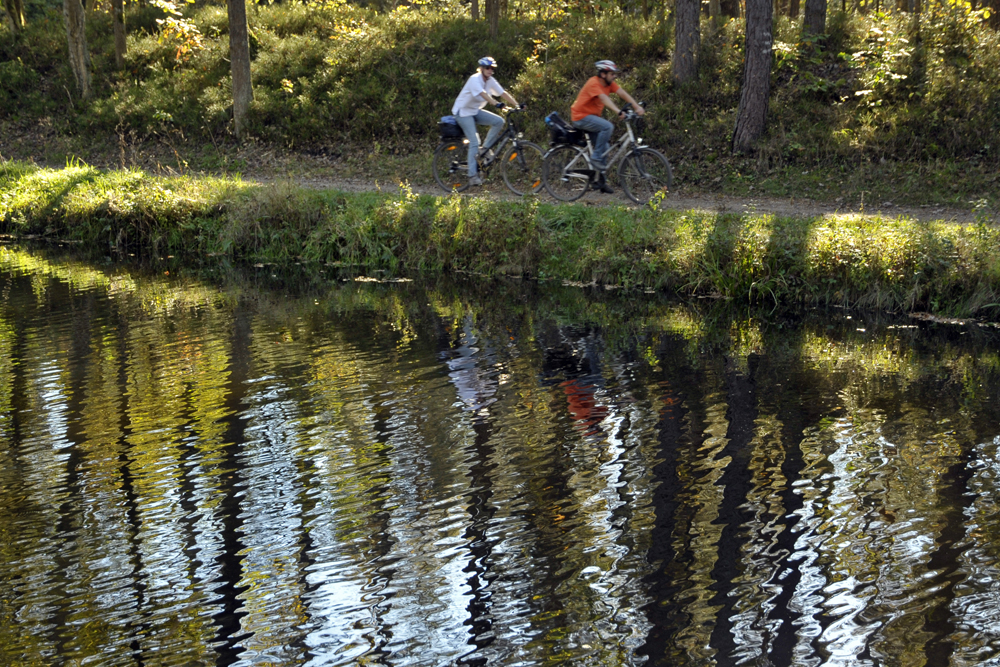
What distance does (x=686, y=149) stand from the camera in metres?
17.4

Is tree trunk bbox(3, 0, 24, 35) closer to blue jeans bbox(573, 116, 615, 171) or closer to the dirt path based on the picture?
the dirt path

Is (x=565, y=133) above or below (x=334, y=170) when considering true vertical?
above

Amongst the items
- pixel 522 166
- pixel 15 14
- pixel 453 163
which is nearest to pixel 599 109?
pixel 522 166

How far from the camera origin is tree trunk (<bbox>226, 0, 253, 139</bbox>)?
68.4 feet

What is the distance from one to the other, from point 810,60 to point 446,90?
314 inches

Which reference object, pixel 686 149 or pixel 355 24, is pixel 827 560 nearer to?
pixel 686 149

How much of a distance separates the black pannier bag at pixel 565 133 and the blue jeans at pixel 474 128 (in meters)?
0.85

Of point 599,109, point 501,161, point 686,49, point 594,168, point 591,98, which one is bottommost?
point 594,168

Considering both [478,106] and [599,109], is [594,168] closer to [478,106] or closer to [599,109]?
[599,109]

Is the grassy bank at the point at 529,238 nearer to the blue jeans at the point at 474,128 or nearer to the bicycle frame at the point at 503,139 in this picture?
the blue jeans at the point at 474,128

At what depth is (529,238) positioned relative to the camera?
44.4 feet

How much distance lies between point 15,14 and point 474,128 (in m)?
23.1

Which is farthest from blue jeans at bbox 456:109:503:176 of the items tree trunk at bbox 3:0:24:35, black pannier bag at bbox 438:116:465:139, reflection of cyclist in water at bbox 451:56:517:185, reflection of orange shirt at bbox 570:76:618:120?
tree trunk at bbox 3:0:24:35

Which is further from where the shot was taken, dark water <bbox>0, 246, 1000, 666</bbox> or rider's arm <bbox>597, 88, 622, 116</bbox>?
rider's arm <bbox>597, 88, 622, 116</bbox>
